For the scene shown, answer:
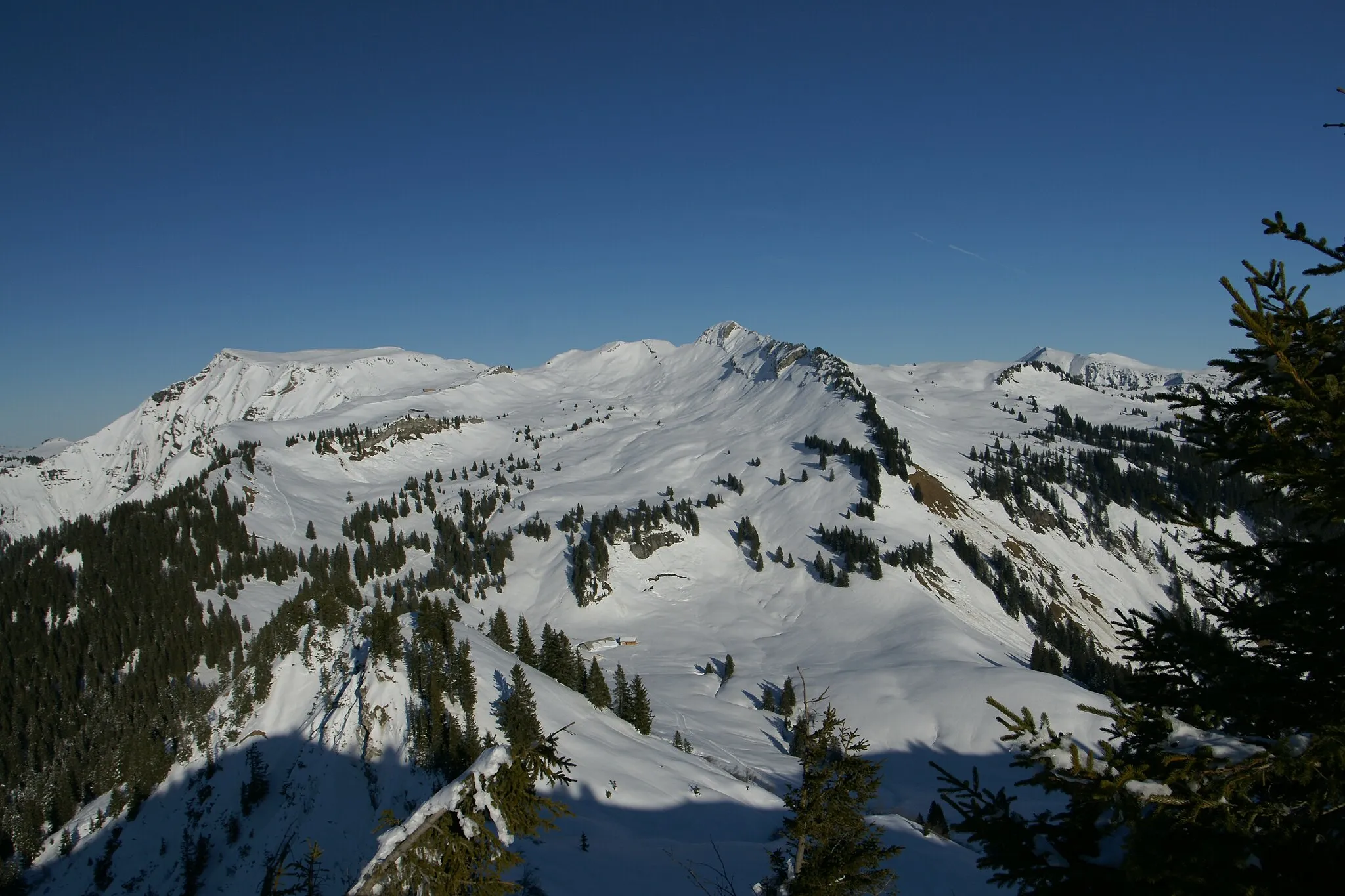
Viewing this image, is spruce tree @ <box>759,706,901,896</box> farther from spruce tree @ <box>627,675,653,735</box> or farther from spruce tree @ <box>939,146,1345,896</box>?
spruce tree @ <box>627,675,653,735</box>

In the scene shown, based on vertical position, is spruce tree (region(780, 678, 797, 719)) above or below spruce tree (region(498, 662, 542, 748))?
below

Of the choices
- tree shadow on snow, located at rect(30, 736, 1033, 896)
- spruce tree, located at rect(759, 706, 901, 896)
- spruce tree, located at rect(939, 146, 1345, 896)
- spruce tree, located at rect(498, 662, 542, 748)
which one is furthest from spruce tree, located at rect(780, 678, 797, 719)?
spruce tree, located at rect(939, 146, 1345, 896)

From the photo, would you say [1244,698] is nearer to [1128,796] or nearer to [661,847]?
[1128,796]

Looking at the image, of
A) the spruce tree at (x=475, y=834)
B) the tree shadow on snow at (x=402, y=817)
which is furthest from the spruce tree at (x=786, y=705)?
the spruce tree at (x=475, y=834)

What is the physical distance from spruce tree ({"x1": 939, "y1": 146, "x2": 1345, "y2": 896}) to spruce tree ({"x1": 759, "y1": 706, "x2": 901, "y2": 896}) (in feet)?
17.8

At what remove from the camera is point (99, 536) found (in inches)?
4611

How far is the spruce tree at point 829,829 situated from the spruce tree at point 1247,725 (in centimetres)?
541

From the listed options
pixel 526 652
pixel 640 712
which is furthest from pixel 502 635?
pixel 640 712

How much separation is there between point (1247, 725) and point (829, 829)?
7.83 metres

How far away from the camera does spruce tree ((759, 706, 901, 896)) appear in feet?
41.9

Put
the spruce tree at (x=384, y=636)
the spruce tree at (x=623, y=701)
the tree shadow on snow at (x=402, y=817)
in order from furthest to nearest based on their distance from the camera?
the spruce tree at (x=623, y=701), the spruce tree at (x=384, y=636), the tree shadow on snow at (x=402, y=817)

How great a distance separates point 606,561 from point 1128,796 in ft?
389

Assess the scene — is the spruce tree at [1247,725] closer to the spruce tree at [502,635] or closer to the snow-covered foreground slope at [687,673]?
the snow-covered foreground slope at [687,673]

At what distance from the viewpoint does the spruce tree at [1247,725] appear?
20.0 feet
